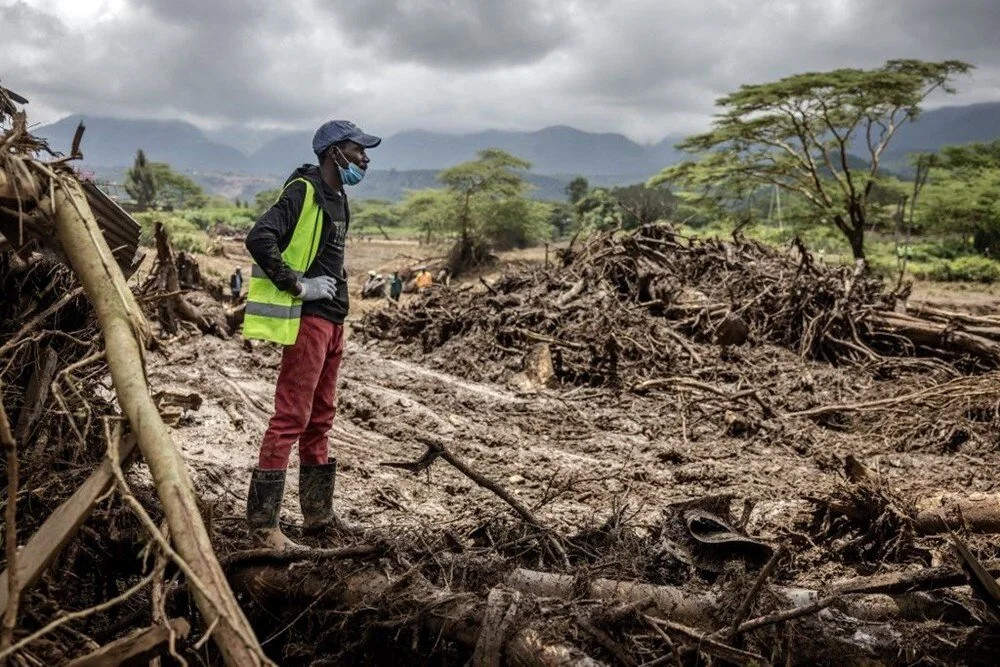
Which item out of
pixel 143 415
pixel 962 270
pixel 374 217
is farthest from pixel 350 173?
pixel 374 217

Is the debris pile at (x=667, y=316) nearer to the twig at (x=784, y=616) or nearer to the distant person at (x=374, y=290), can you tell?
the twig at (x=784, y=616)

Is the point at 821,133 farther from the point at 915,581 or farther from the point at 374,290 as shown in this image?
the point at 915,581

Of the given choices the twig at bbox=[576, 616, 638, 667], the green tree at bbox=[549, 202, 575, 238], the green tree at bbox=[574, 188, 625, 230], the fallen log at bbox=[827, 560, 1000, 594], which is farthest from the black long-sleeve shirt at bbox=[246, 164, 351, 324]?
the green tree at bbox=[549, 202, 575, 238]

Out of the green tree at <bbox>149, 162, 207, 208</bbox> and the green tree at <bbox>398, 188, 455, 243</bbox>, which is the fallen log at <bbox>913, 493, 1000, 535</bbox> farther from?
the green tree at <bbox>149, 162, 207, 208</bbox>

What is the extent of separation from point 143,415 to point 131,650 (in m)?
0.59

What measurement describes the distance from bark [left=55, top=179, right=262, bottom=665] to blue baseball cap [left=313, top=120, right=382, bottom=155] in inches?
52.2

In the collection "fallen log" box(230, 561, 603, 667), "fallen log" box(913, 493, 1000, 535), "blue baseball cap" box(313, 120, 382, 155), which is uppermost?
"blue baseball cap" box(313, 120, 382, 155)

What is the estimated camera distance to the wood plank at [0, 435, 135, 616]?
1.71 meters

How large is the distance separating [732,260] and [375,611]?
8.68m

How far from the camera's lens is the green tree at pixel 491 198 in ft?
89.9

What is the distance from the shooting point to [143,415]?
1885 mm

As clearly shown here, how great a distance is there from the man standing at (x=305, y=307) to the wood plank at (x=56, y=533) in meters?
1.09

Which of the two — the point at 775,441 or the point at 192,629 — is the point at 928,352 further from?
the point at 192,629

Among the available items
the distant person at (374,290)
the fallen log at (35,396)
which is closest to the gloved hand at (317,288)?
the fallen log at (35,396)
